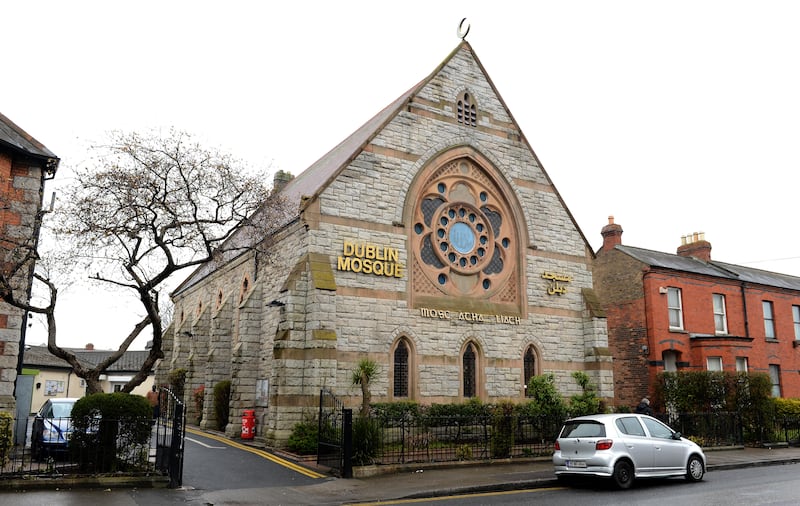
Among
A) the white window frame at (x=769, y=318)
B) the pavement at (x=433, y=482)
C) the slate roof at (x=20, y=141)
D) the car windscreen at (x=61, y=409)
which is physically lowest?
the pavement at (x=433, y=482)

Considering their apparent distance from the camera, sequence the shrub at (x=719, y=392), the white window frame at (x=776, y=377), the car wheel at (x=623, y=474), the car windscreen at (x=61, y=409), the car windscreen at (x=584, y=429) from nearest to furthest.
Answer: the car wheel at (x=623, y=474) → the car windscreen at (x=584, y=429) → the car windscreen at (x=61, y=409) → the shrub at (x=719, y=392) → the white window frame at (x=776, y=377)

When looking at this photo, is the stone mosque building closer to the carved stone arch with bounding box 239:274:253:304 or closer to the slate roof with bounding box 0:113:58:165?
the carved stone arch with bounding box 239:274:253:304

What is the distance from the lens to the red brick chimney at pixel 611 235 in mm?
30656

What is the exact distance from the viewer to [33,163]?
17094mm

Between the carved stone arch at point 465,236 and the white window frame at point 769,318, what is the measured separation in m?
16.0

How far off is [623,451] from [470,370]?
888 centimetres

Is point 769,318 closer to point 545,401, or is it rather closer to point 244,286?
point 545,401

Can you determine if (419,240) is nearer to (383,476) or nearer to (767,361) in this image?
(383,476)

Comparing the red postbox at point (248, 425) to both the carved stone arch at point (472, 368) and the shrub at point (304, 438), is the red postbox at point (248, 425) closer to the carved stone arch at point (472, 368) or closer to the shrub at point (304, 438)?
the shrub at point (304, 438)

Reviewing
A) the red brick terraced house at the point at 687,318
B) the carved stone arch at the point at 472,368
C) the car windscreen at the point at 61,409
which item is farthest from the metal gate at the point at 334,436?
the red brick terraced house at the point at 687,318

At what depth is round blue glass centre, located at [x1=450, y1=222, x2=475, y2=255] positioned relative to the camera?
22.6m

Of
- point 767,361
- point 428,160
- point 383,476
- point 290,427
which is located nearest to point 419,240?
point 428,160

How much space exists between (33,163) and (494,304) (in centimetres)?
1509

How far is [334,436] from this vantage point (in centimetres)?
1554
